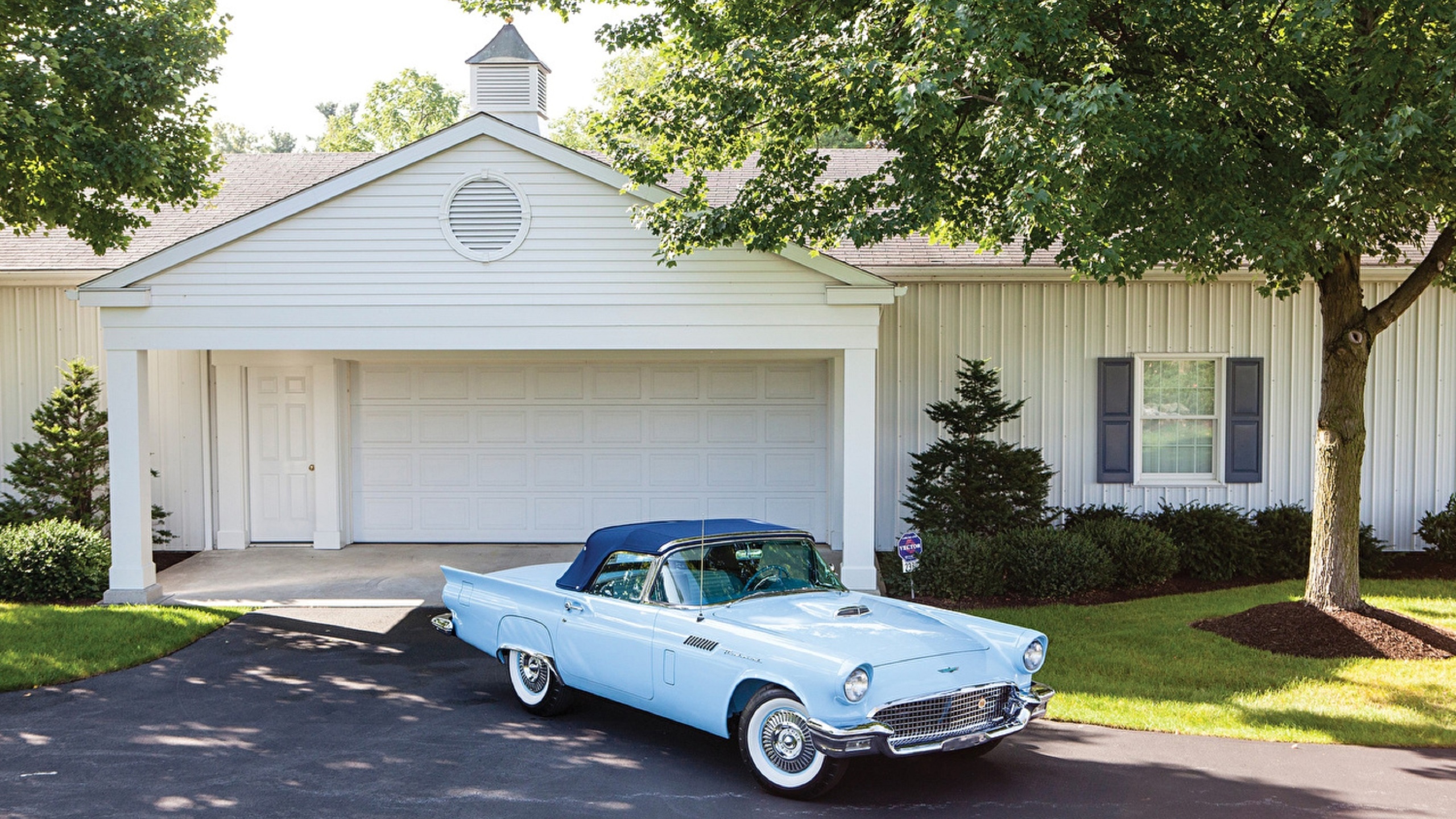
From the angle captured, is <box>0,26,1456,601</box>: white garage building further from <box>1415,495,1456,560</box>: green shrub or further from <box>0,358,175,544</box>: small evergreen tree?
<box>0,358,175,544</box>: small evergreen tree

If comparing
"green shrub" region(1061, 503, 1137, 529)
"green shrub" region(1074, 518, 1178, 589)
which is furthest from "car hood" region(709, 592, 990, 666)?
"green shrub" region(1061, 503, 1137, 529)

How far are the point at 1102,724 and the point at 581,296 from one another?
19.9 feet

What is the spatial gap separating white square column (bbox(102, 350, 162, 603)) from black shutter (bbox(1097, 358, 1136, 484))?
419 inches

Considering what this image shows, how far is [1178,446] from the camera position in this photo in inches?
533

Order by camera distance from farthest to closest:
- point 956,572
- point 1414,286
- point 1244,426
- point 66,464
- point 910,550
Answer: point 1244,426, point 66,464, point 956,572, point 1414,286, point 910,550

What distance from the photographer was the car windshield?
21.6 ft

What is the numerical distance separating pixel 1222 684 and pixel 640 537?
450 centimetres

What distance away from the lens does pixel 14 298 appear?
13.6m

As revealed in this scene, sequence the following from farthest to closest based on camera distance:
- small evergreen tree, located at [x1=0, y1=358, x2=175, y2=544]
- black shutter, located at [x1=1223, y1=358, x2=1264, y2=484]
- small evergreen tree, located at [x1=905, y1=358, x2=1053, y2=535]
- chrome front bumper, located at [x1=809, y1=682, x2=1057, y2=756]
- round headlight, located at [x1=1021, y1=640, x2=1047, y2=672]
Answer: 1. black shutter, located at [x1=1223, y1=358, x2=1264, y2=484]
2. small evergreen tree, located at [x1=0, y1=358, x2=175, y2=544]
3. small evergreen tree, located at [x1=905, y1=358, x2=1053, y2=535]
4. round headlight, located at [x1=1021, y1=640, x2=1047, y2=672]
5. chrome front bumper, located at [x1=809, y1=682, x2=1057, y2=756]

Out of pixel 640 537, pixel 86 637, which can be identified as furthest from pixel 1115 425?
pixel 86 637

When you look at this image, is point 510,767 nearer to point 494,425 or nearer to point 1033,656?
point 1033,656

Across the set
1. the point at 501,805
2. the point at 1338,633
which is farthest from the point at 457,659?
the point at 1338,633

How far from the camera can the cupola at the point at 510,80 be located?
15453 millimetres

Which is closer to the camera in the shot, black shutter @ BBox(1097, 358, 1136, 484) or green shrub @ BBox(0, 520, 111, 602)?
green shrub @ BBox(0, 520, 111, 602)
